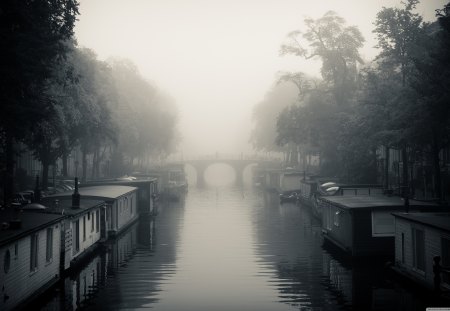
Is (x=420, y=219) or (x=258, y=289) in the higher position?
(x=420, y=219)

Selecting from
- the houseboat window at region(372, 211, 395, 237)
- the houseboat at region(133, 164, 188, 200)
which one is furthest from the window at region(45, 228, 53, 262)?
the houseboat at region(133, 164, 188, 200)

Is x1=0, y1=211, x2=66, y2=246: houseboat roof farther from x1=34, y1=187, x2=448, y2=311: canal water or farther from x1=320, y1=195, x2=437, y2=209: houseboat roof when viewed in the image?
x1=320, y1=195, x2=437, y2=209: houseboat roof

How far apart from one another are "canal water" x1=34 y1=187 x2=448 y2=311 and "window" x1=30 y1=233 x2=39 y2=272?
58.0 inches

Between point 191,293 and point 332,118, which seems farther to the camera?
point 332,118

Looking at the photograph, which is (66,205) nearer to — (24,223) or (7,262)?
(24,223)

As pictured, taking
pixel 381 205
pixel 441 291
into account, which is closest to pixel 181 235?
pixel 381 205

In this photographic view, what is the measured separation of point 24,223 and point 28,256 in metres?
2.18

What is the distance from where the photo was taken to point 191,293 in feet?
79.6

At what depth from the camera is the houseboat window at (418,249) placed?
23.6 meters

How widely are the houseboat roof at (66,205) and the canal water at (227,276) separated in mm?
2897

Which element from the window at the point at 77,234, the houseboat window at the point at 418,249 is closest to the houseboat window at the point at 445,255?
the houseboat window at the point at 418,249

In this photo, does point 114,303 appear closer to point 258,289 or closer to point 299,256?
point 258,289

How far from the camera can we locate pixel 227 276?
91.5 feet

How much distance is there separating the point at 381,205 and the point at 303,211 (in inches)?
1213
